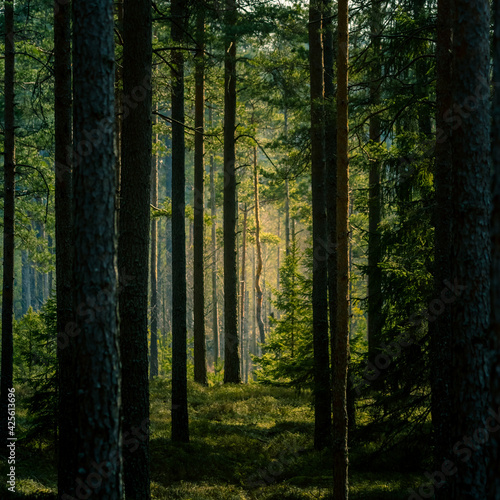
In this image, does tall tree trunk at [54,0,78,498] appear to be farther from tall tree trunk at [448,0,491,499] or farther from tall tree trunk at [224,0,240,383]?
tall tree trunk at [224,0,240,383]

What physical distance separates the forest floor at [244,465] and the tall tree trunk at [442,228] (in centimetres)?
191

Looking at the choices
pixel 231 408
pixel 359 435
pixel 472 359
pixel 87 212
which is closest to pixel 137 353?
pixel 87 212

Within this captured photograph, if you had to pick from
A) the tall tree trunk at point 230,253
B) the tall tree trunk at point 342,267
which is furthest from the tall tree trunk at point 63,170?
the tall tree trunk at point 230,253

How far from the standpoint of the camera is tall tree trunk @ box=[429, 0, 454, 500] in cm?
707

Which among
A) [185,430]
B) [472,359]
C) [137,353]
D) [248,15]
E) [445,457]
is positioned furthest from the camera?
[248,15]

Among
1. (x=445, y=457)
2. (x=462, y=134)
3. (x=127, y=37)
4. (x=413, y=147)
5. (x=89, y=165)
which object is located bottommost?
(x=445, y=457)

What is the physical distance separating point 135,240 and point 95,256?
2.59 metres

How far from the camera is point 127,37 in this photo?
24.7ft

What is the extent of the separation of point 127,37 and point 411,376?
24.7 feet

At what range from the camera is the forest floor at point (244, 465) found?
8438 millimetres

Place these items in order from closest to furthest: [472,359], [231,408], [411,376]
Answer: [472,359], [411,376], [231,408]

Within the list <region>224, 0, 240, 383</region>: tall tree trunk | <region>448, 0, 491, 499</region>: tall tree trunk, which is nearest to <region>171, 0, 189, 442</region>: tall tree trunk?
<region>448, 0, 491, 499</region>: tall tree trunk

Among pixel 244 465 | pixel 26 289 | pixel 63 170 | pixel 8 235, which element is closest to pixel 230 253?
pixel 8 235

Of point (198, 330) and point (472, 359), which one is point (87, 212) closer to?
point (472, 359)
